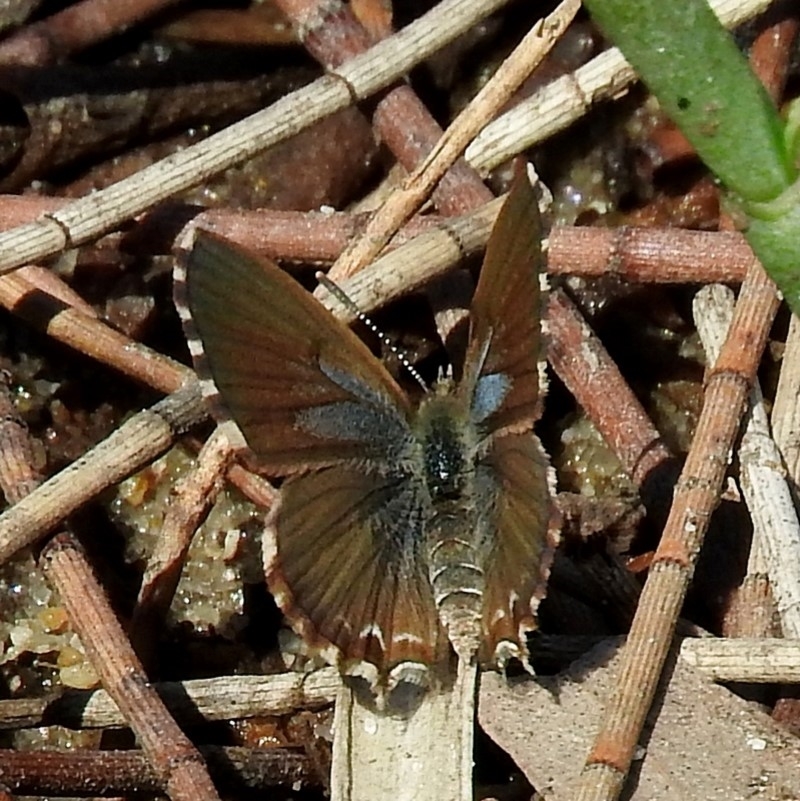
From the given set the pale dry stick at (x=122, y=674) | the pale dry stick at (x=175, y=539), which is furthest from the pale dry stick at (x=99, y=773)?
the pale dry stick at (x=175, y=539)

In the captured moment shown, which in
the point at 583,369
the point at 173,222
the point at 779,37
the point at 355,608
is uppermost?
the point at 779,37

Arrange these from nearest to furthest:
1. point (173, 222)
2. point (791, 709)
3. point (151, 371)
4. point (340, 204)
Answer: point (791, 709)
point (151, 371)
point (173, 222)
point (340, 204)

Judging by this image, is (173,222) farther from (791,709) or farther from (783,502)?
(791,709)

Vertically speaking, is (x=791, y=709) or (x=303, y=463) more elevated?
(x=303, y=463)

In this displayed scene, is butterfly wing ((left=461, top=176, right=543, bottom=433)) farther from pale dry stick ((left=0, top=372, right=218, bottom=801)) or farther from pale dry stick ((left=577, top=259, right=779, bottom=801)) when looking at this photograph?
pale dry stick ((left=0, top=372, right=218, bottom=801))

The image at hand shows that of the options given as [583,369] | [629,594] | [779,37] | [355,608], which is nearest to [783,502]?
[629,594]

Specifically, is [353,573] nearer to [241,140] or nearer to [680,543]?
[680,543]

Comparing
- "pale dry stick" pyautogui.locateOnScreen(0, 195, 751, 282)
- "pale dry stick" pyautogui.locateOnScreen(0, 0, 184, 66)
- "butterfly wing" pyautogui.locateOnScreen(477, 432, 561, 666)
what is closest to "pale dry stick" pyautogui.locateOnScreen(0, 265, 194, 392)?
"pale dry stick" pyautogui.locateOnScreen(0, 195, 751, 282)
